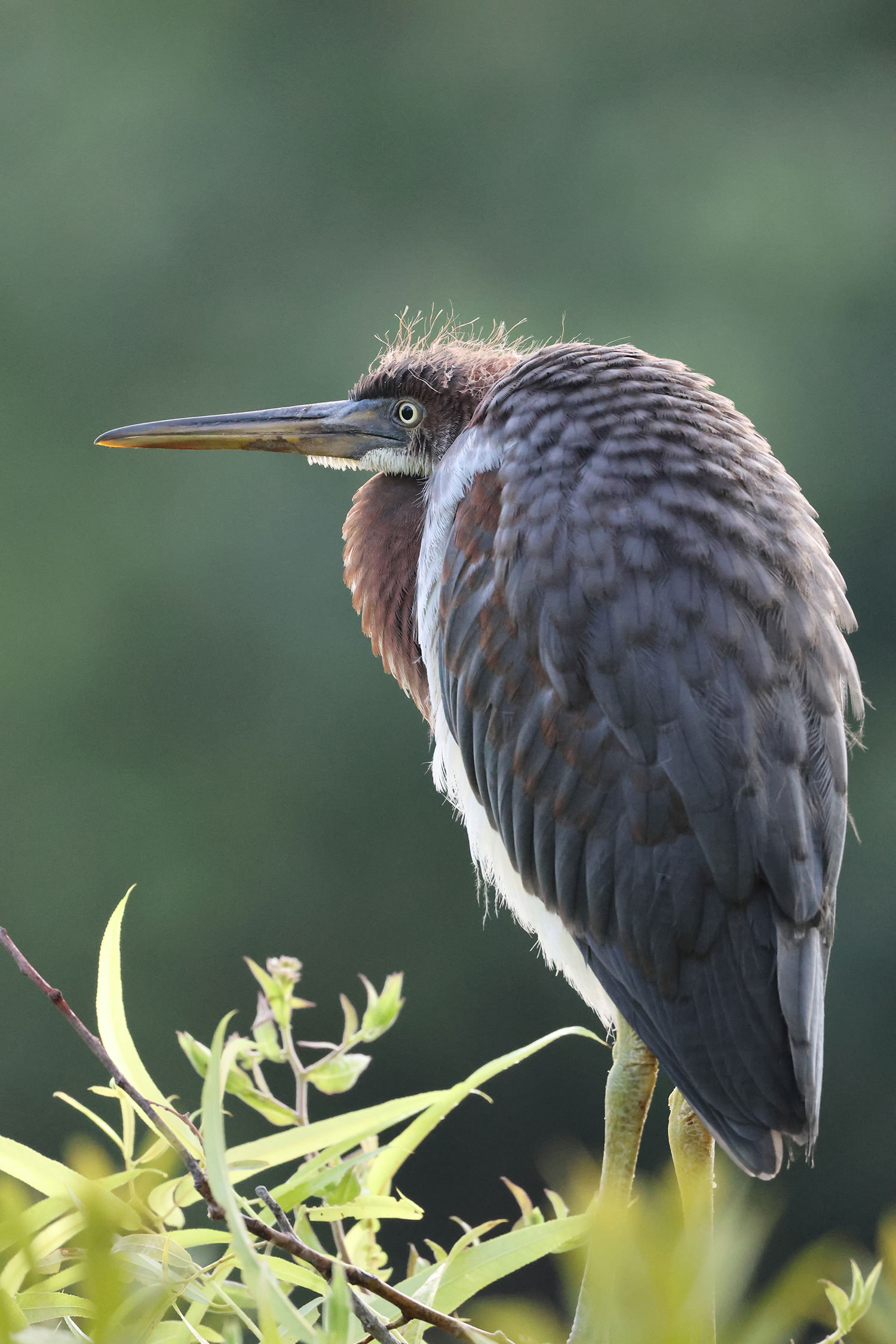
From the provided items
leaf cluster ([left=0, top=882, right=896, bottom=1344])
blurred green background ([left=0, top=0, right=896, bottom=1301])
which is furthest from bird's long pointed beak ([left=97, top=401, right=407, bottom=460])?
blurred green background ([left=0, top=0, right=896, bottom=1301])

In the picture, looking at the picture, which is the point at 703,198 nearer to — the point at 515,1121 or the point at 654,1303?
the point at 515,1121

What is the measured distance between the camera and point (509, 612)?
1021 mm

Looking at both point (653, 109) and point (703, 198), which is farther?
point (653, 109)

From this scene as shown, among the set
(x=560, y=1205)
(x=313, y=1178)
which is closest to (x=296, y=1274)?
(x=313, y=1178)

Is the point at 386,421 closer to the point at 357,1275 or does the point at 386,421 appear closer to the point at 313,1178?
the point at 313,1178

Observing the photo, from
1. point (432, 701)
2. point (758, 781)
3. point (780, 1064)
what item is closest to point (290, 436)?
point (432, 701)

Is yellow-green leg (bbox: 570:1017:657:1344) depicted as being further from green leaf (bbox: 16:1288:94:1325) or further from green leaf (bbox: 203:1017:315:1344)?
green leaf (bbox: 203:1017:315:1344)

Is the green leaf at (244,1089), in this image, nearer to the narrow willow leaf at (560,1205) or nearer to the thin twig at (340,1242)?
the thin twig at (340,1242)

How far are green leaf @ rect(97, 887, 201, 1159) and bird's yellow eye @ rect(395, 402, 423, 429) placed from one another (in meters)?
0.69

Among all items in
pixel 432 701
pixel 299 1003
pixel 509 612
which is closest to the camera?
pixel 299 1003

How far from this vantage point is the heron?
0.89m

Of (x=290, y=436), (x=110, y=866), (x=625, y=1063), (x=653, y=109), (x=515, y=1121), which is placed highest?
(x=653, y=109)

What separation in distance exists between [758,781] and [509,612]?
242 mm

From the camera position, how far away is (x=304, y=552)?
5473 mm
